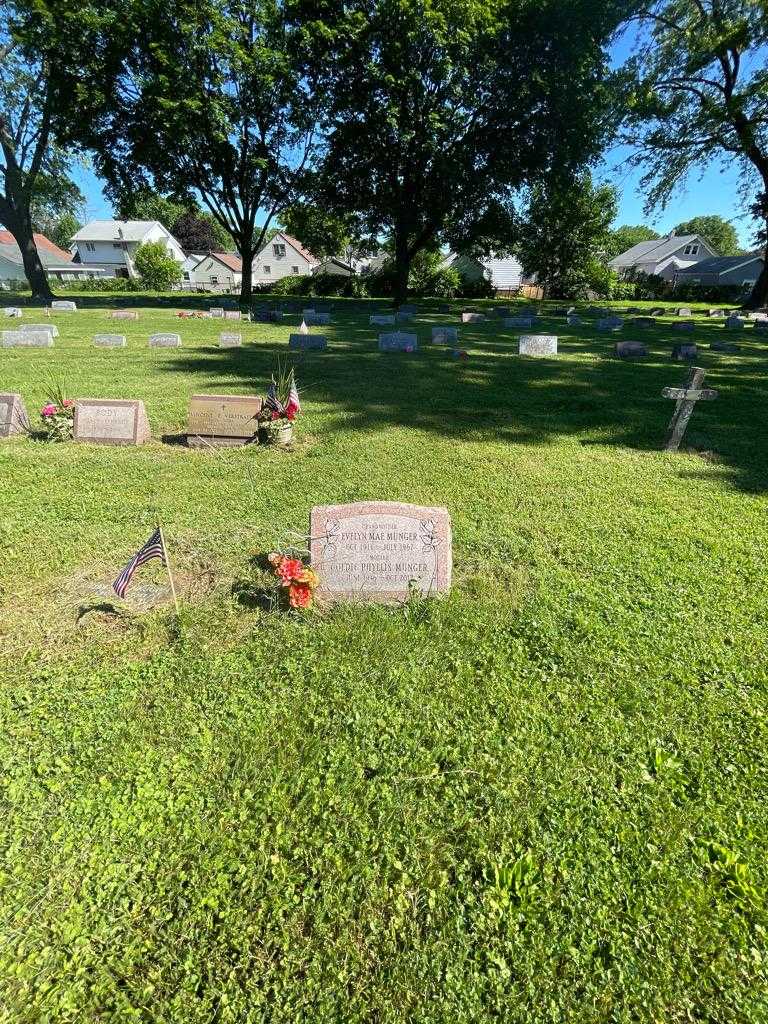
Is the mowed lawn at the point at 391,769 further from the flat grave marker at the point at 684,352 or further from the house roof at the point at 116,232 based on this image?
the house roof at the point at 116,232

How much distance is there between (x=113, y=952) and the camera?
1.62 metres

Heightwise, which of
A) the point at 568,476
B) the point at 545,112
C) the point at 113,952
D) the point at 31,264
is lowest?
the point at 113,952

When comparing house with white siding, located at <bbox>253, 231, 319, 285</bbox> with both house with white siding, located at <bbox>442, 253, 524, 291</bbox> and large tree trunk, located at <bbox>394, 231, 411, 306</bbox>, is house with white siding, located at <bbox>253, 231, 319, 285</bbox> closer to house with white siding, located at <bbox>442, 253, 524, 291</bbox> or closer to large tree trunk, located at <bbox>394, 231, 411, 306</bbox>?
house with white siding, located at <bbox>442, 253, 524, 291</bbox>

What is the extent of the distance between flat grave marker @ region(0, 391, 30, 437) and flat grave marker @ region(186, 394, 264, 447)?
7.34 ft

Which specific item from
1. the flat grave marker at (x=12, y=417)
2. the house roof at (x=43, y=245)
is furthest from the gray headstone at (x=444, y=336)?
the house roof at (x=43, y=245)

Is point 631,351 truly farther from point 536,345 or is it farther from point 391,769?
point 391,769

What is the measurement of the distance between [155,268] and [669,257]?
60651 mm

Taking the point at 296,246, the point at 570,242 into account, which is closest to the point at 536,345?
the point at 570,242

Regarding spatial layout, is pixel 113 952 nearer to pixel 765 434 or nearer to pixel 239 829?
pixel 239 829

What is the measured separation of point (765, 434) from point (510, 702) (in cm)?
666

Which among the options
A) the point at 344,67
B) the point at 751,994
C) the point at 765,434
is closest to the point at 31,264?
the point at 344,67

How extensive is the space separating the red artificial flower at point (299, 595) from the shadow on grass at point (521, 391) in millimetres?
4012

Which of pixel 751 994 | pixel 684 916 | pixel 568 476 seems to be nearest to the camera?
pixel 751 994

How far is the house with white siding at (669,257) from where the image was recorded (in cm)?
6197
